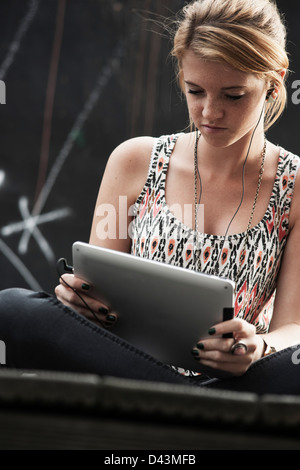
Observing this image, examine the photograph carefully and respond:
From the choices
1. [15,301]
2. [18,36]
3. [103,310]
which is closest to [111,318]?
[103,310]

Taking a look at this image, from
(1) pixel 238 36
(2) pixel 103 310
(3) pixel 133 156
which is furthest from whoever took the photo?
(3) pixel 133 156

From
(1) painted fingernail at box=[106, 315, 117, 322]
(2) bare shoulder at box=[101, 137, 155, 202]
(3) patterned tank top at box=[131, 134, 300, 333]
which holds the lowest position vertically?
(1) painted fingernail at box=[106, 315, 117, 322]

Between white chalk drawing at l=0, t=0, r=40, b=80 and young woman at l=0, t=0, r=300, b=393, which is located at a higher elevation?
white chalk drawing at l=0, t=0, r=40, b=80

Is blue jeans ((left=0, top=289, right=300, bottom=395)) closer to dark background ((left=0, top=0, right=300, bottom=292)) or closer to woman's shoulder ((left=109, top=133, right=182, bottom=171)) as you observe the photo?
woman's shoulder ((left=109, top=133, right=182, bottom=171))

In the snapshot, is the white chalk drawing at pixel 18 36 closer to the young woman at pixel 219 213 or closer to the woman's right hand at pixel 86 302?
the young woman at pixel 219 213

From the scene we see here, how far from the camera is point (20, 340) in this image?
3.04 feet

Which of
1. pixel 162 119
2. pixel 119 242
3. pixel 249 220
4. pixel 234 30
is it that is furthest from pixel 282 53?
pixel 162 119

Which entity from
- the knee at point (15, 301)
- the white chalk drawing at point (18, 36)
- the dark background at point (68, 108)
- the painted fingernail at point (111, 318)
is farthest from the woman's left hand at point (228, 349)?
the white chalk drawing at point (18, 36)

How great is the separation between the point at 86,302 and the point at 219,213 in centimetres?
39

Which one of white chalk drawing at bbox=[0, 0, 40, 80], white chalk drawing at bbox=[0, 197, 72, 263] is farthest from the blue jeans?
white chalk drawing at bbox=[0, 0, 40, 80]

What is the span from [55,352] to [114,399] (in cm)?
61

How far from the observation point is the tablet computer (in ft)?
2.93

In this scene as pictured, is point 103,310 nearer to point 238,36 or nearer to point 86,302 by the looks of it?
point 86,302

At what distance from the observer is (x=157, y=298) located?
0.93m
